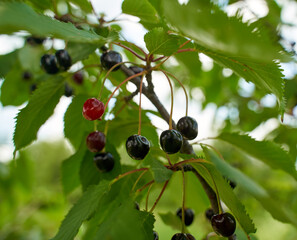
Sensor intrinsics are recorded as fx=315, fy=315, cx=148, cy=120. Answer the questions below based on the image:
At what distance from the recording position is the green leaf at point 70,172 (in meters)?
1.36

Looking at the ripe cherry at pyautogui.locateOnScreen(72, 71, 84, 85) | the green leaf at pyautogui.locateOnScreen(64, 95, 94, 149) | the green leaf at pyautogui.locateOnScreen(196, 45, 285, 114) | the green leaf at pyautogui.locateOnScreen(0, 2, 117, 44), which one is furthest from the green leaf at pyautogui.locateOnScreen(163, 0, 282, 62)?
the ripe cherry at pyautogui.locateOnScreen(72, 71, 84, 85)

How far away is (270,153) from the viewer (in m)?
0.99

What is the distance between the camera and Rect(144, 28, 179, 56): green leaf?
0.90 metres

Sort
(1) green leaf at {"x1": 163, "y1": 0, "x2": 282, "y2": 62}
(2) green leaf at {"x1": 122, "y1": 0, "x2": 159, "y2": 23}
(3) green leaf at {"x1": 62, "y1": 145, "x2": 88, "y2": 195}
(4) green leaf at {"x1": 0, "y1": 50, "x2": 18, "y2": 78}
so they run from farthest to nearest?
(4) green leaf at {"x1": 0, "y1": 50, "x2": 18, "y2": 78} < (3) green leaf at {"x1": 62, "y1": 145, "x2": 88, "y2": 195} < (2) green leaf at {"x1": 122, "y1": 0, "x2": 159, "y2": 23} < (1) green leaf at {"x1": 163, "y1": 0, "x2": 282, "y2": 62}

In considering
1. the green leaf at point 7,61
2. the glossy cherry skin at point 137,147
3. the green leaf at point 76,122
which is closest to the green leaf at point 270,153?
the glossy cherry skin at point 137,147

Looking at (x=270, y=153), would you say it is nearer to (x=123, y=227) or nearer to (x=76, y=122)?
(x=123, y=227)

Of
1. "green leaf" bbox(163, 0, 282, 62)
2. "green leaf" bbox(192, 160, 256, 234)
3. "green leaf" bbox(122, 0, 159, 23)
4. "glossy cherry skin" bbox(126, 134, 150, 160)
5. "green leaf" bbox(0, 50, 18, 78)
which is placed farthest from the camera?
"green leaf" bbox(0, 50, 18, 78)

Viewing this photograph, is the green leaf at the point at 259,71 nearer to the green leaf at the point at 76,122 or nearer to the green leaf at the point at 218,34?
the green leaf at the point at 218,34

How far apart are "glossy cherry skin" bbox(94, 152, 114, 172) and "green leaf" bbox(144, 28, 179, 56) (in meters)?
0.41

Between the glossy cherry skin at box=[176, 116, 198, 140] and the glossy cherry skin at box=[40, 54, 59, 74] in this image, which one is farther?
the glossy cherry skin at box=[40, 54, 59, 74]

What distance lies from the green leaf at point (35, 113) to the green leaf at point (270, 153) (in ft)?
2.28

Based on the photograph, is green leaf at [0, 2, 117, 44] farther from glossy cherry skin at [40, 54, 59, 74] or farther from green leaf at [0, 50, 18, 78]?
green leaf at [0, 50, 18, 78]

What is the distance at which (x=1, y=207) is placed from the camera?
4.20 meters

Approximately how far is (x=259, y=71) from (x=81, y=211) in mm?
667
